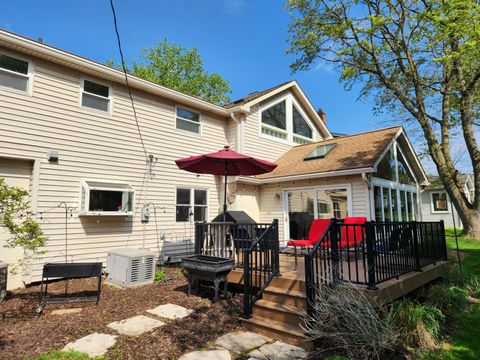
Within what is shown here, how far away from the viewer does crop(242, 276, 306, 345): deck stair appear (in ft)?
12.8

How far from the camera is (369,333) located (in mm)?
3299


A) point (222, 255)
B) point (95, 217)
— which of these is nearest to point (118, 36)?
point (95, 217)

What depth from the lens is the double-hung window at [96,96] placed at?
7578 millimetres

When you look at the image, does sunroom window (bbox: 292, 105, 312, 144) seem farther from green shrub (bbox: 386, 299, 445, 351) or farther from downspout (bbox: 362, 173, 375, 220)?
green shrub (bbox: 386, 299, 445, 351)

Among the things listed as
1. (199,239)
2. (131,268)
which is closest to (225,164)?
(199,239)

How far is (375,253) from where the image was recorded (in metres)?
4.26

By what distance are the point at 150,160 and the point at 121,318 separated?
5.03m

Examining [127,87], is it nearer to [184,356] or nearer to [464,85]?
[184,356]

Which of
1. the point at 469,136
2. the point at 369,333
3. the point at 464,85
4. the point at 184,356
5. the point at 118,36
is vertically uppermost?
the point at 464,85

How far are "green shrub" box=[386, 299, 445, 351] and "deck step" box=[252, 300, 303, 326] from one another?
1.13m

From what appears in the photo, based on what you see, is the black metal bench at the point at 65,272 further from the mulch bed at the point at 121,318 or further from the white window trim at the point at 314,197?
the white window trim at the point at 314,197

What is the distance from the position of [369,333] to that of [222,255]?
3115 millimetres

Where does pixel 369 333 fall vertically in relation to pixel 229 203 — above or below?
below

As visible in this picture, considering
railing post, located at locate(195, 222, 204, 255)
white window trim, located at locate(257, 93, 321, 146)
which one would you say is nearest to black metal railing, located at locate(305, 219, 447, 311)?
railing post, located at locate(195, 222, 204, 255)
